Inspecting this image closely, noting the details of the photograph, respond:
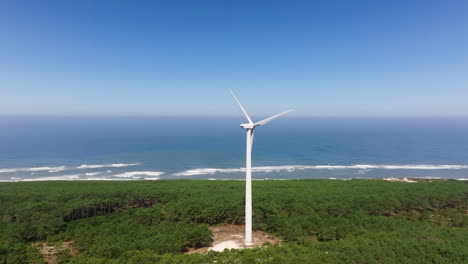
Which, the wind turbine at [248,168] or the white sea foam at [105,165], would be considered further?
the white sea foam at [105,165]

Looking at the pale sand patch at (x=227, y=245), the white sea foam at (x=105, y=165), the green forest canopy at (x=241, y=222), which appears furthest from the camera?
the white sea foam at (x=105, y=165)

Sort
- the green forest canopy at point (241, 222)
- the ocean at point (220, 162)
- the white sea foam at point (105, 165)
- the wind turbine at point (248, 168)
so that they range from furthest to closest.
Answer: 1. the white sea foam at point (105, 165)
2. the ocean at point (220, 162)
3. the wind turbine at point (248, 168)
4. the green forest canopy at point (241, 222)

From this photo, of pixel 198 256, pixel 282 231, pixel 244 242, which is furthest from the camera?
pixel 282 231

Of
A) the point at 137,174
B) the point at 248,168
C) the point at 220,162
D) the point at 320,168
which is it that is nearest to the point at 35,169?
the point at 137,174

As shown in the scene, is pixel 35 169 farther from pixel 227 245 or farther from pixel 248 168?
pixel 248 168

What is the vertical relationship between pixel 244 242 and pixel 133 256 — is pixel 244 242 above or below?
below

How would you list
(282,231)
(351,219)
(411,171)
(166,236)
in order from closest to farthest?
1. (166,236)
2. (282,231)
3. (351,219)
4. (411,171)

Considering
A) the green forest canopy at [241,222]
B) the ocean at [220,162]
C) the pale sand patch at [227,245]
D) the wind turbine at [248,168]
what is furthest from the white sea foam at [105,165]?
the wind turbine at [248,168]

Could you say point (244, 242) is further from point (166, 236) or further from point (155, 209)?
point (155, 209)

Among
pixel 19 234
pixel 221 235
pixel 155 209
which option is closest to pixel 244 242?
pixel 221 235

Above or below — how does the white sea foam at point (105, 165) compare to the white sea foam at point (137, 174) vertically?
above

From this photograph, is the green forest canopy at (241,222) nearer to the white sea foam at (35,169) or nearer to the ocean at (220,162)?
the ocean at (220,162)
